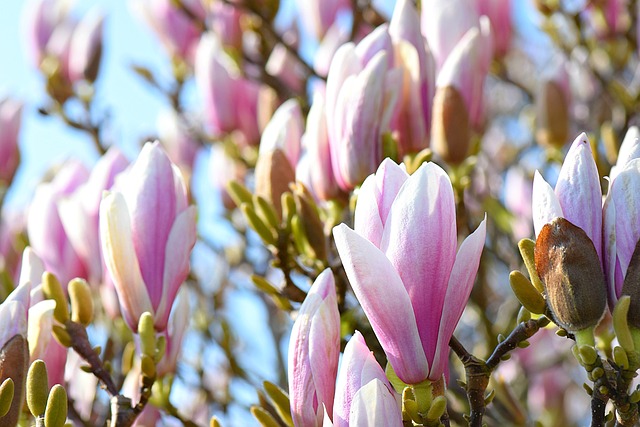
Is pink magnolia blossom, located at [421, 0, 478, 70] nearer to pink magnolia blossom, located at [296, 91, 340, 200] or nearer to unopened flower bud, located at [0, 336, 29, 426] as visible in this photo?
pink magnolia blossom, located at [296, 91, 340, 200]

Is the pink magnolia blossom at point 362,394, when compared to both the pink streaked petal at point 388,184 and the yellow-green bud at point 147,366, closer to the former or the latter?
the pink streaked petal at point 388,184

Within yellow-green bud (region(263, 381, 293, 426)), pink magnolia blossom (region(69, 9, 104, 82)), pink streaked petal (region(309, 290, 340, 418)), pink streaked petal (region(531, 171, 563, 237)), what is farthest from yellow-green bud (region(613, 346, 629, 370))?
pink magnolia blossom (region(69, 9, 104, 82))

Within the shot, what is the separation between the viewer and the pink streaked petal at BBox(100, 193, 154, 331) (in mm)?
878

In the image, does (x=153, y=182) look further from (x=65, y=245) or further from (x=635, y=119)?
(x=635, y=119)

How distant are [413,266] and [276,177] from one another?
396 millimetres

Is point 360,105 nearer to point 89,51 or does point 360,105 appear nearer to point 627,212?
point 627,212

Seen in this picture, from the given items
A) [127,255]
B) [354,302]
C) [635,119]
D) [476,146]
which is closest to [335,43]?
[476,146]

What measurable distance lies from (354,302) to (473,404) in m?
0.54

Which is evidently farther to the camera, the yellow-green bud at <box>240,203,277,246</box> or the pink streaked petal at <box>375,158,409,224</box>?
the yellow-green bud at <box>240,203,277,246</box>

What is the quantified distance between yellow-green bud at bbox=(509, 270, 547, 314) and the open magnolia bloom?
0.12 feet

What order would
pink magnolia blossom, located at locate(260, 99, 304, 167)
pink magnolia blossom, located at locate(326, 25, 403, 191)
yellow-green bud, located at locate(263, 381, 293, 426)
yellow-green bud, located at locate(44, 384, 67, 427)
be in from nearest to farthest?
1. yellow-green bud, located at locate(44, 384, 67, 427)
2. yellow-green bud, located at locate(263, 381, 293, 426)
3. pink magnolia blossom, located at locate(326, 25, 403, 191)
4. pink magnolia blossom, located at locate(260, 99, 304, 167)

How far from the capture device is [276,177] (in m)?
1.05

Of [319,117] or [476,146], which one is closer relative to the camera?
[319,117]

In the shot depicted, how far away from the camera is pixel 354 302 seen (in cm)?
125
